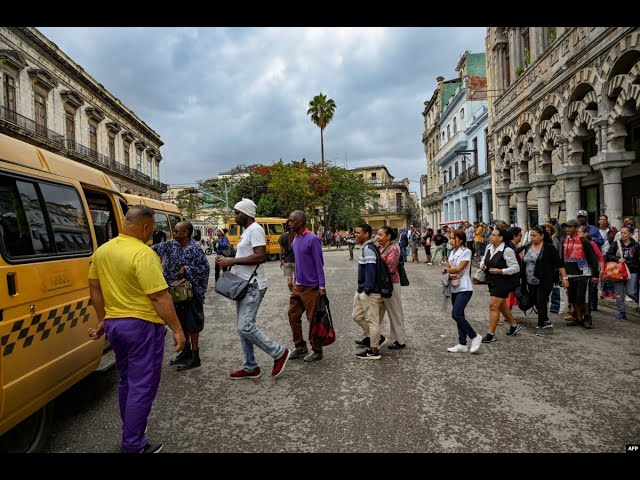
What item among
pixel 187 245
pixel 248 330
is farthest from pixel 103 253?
pixel 187 245

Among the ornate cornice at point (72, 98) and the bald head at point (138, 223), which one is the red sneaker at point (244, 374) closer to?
the bald head at point (138, 223)

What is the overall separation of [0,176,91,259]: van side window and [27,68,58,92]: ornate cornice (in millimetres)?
25947

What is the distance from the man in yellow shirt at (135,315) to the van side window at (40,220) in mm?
531

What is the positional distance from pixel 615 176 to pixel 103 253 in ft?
39.4

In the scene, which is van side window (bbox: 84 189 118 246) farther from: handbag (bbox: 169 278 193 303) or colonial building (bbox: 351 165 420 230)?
colonial building (bbox: 351 165 420 230)

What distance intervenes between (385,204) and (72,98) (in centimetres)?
4911

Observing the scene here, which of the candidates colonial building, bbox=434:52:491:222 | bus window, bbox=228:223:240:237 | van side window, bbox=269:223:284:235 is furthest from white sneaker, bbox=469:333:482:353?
colonial building, bbox=434:52:491:222

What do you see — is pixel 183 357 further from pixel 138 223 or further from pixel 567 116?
pixel 567 116

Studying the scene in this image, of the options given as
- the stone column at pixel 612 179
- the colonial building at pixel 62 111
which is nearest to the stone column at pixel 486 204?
the stone column at pixel 612 179

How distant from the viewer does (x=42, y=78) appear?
24641 millimetres

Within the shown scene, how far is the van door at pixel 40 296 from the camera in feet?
8.73

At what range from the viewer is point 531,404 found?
379cm
